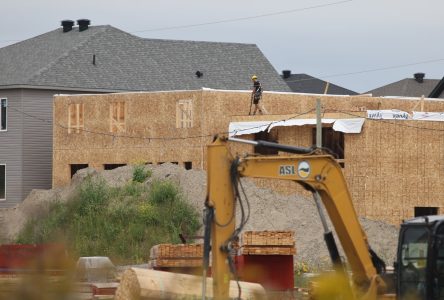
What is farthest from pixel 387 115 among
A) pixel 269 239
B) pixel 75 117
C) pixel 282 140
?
pixel 75 117

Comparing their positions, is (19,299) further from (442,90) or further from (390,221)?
(442,90)

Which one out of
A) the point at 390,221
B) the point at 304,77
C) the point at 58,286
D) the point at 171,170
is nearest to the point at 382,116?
the point at 390,221

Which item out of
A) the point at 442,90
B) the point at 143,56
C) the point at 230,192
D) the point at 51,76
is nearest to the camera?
the point at 230,192

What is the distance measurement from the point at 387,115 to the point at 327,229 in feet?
79.0

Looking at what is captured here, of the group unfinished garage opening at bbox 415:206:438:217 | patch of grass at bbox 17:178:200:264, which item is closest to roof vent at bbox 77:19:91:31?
patch of grass at bbox 17:178:200:264

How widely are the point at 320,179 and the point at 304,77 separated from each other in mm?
65288

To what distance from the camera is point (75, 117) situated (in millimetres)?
47094

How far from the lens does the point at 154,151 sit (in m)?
44.9

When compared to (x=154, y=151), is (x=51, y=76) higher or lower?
higher

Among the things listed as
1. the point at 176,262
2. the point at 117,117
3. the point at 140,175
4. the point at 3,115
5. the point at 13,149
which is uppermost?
the point at 3,115

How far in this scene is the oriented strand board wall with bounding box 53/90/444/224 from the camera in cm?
3894

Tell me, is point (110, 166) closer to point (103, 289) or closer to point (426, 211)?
point (426, 211)

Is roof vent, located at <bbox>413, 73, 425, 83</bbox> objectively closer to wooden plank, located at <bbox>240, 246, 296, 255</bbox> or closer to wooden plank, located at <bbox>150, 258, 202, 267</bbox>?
wooden plank, located at <bbox>240, 246, 296, 255</bbox>

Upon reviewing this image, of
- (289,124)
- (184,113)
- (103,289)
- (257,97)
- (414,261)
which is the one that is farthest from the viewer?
(184,113)
